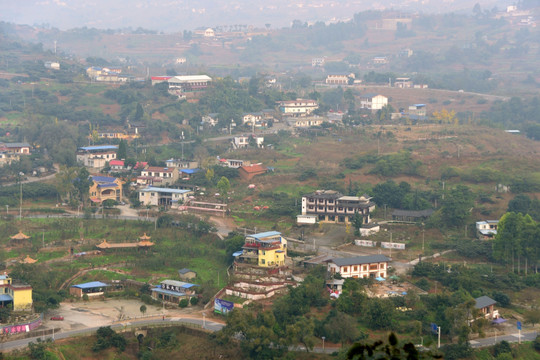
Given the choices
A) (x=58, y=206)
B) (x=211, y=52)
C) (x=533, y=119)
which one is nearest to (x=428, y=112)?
(x=533, y=119)

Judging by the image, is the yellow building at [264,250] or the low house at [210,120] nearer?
the yellow building at [264,250]

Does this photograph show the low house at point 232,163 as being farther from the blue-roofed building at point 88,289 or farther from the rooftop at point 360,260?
the blue-roofed building at point 88,289

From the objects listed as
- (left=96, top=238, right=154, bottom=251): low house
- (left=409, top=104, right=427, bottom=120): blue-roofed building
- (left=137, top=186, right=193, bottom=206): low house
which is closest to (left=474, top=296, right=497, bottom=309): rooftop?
(left=96, top=238, right=154, bottom=251): low house

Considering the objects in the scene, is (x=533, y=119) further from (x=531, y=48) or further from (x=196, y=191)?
(x=531, y=48)

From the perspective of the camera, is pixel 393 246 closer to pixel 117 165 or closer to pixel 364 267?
pixel 364 267

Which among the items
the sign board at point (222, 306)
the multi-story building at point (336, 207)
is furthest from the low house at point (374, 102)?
the sign board at point (222, 306)

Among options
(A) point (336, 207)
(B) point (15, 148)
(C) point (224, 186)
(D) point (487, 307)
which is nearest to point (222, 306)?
(D) point (487, 307)
